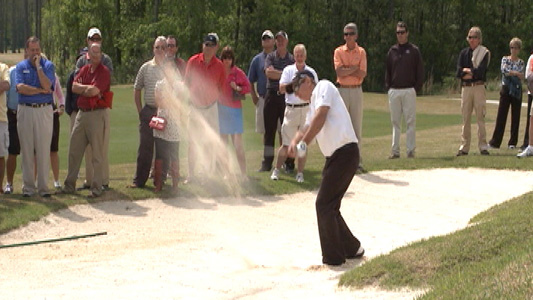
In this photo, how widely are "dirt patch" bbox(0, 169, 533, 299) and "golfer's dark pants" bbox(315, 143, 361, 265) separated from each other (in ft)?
0.58

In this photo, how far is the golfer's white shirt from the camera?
912cm

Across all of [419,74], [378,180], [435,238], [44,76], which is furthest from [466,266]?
[419,74]

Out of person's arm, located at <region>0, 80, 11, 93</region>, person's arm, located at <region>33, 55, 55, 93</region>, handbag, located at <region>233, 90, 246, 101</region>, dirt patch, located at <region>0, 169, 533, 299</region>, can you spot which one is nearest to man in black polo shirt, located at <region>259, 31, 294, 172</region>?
handbag, located at <region>233, 90, 246, 101</region>

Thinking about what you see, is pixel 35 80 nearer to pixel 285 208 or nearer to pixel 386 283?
pixel 285 208

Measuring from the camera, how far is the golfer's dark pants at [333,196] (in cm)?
932

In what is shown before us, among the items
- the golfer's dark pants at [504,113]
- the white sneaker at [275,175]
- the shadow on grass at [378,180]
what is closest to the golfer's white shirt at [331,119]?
the white sneaker at [275,175]

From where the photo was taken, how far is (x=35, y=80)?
40.7 ft

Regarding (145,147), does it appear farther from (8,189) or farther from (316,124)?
(316,124)

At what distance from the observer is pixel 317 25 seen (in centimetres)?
6344

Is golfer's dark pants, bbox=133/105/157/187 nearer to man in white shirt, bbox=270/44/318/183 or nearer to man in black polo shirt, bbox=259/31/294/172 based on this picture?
man in white shirt, bbox=270/44/318/183

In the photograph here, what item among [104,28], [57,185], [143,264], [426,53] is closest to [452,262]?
[143,264]

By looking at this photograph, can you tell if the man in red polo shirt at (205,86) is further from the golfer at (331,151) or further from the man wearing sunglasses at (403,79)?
the golfer at (331,151)

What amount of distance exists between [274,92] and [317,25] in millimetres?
49377

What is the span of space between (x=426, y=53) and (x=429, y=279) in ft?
169
